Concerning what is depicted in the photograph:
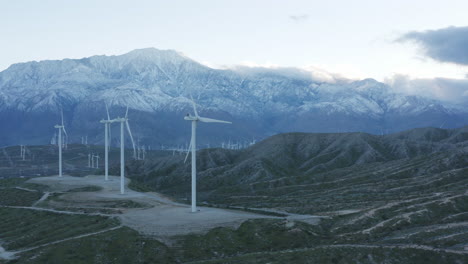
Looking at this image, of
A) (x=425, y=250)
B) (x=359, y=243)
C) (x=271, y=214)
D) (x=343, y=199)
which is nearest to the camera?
→ (x=425, y=250)

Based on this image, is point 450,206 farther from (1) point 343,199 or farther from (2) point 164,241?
(2) point 164,241

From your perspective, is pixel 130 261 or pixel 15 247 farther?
pixel 15 247

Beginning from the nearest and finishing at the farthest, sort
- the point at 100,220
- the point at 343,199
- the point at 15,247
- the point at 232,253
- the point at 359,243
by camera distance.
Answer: the point at 359,243
the point at 232,253
the point at 15,247
the point at 100,220
the point at 343,199

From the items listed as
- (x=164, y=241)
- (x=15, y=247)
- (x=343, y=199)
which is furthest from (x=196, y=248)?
(x=343, y=199)

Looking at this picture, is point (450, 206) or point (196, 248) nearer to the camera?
point (196, 248)

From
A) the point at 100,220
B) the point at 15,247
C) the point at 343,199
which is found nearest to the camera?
the point at 15,247

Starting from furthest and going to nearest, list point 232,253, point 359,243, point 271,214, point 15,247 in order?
point 271,214, point 15,247, point 232,253, point 359,243

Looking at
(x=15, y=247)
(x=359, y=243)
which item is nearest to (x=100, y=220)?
(x=15, y=247)

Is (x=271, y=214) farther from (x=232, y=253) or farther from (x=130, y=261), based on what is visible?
(x=130, y=261)

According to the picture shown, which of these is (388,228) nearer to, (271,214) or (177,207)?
(271,214)
